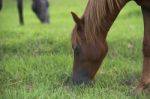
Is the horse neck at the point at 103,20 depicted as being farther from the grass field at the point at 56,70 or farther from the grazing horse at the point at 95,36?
the grass field at the point at 56,70

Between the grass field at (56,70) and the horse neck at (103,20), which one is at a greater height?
the horse neck at (103,20)

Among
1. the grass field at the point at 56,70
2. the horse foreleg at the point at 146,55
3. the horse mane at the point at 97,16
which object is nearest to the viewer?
the grass field at the point at 56,70

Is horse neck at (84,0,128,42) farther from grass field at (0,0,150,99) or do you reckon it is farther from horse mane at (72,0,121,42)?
grass field at (0,0,150,99)

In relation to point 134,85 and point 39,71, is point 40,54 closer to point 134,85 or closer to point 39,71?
point 39,71

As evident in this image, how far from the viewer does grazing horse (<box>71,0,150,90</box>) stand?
16.9 feet

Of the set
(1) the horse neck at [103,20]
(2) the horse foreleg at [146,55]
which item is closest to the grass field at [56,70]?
(2) the horse foreleg at [146,55]

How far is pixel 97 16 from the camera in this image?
16.9ft

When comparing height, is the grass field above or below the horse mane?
below

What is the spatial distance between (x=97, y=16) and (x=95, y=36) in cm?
22

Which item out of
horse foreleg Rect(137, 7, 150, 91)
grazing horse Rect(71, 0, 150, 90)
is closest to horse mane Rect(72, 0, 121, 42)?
→ grazing horse Rect(71, 0, 150, 90)

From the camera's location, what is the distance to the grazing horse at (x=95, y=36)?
516 centimetres

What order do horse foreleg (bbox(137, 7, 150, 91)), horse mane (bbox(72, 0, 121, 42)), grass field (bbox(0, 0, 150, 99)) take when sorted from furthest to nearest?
horse foreleg (bbox(137, 7, 150, 91))
horse mane (bbox(72, 0, 121, 42))
grass field (bbox(0, 0, 150, 99))

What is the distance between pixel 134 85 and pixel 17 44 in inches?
125

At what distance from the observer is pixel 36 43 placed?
826cm
